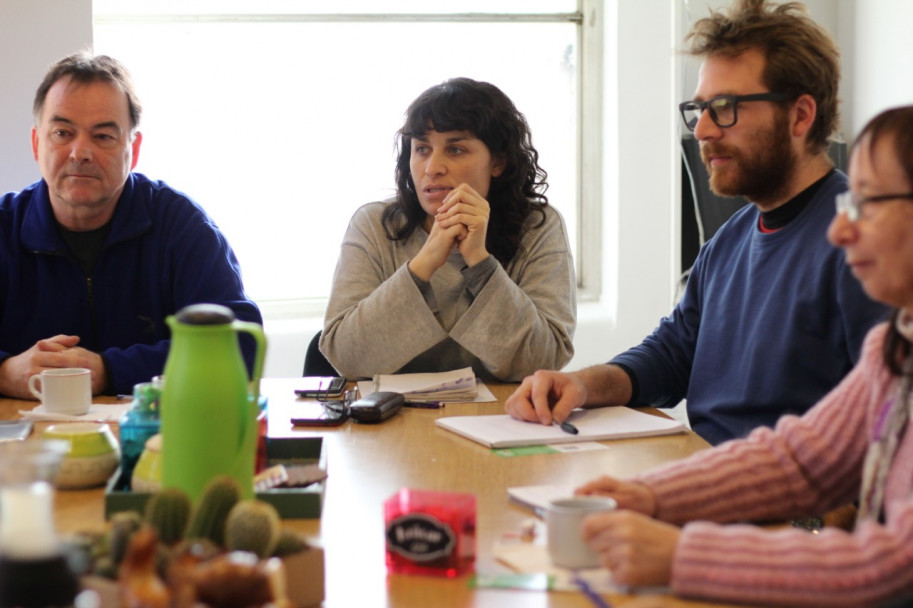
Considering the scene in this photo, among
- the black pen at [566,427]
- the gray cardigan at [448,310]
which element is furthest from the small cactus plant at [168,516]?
the gray cardigan at [448,310]

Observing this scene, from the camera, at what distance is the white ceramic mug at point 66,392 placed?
1875 millimetres

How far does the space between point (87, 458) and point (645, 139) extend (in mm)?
2826

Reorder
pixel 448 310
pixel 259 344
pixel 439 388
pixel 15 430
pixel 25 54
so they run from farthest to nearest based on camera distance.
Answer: pixel 25 54 < pixel 448 310 < pixel 439 388 < pixel 15 430 < pixel 259 344

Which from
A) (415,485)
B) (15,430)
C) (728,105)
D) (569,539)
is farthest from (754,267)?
(15,430)

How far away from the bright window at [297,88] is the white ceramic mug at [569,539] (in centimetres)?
275

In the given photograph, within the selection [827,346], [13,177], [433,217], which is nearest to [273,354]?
[13,177]

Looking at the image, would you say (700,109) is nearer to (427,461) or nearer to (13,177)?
(427,461)

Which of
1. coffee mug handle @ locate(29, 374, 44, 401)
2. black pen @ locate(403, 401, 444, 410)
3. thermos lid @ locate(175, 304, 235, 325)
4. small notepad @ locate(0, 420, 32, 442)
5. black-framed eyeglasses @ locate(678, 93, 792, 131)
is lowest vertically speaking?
black pen @ locate(403, 401, 444, 410)

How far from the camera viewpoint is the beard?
1989 mm

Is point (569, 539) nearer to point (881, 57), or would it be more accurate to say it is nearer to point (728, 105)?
point (728, 105)

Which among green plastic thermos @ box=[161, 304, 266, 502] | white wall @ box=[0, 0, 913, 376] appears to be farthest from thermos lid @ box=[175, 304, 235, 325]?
white wall @ box=[0, 0, 913, 376]

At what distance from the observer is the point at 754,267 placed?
1.98 metres

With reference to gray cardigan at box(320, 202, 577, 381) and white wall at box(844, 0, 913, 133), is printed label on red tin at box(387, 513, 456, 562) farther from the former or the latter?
white wall at box(844, 0, 913, 133)

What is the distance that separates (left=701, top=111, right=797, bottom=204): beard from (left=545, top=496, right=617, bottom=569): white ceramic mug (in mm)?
1079
